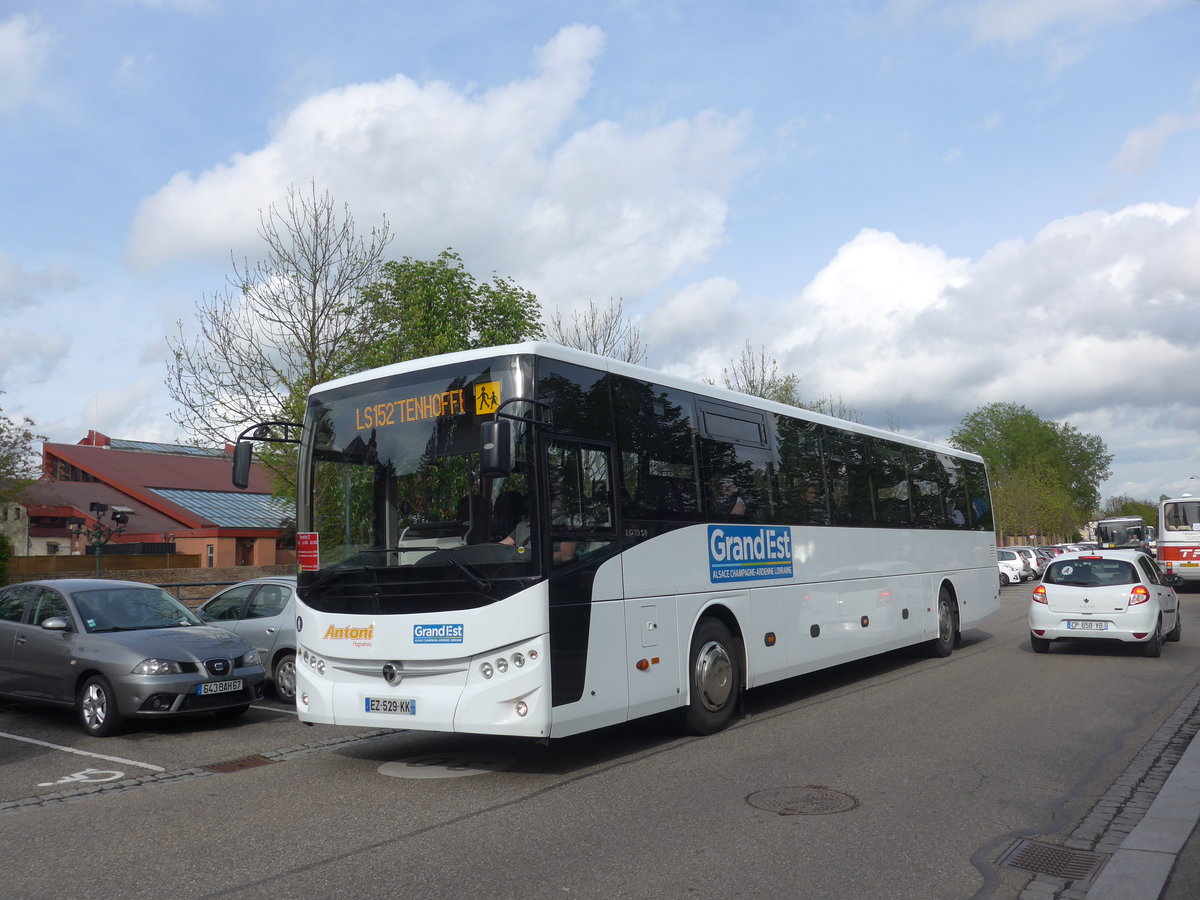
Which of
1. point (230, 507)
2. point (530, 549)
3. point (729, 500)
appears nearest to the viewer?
point (530, 549)

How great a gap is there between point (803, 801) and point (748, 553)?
3.90 meters

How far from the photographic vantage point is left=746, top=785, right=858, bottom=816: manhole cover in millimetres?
6723

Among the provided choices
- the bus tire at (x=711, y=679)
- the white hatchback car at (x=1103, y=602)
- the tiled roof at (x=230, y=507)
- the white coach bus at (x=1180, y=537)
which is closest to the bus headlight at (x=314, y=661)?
the bus tire at (x=711, y=679)

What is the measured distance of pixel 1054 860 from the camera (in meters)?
5.74

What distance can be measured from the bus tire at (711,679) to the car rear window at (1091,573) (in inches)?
317

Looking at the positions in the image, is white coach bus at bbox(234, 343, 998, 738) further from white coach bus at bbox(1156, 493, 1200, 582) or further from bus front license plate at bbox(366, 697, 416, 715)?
white coach bus at bbox(1156, 493, 1200, 582)

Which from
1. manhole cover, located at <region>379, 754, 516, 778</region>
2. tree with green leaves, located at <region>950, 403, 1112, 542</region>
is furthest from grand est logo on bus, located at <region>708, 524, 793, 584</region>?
tree with green leaves, located at <region>950, 403, 1112, 542</region>

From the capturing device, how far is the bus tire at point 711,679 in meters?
9.48

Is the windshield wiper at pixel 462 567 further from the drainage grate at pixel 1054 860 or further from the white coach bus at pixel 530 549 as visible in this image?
the drainage grate at pixel 1054 860

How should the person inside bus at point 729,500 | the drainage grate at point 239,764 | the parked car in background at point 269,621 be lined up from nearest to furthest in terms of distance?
the drainage grate at point 239,764
the person inside bus at point 729,500
the parked car in background at point 269,621

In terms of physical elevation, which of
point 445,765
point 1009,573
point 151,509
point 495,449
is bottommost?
point 445,765

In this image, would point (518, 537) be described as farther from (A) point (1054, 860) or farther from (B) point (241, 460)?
(A) point (1054, 860)

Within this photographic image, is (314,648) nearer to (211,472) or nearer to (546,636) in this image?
(546,636)

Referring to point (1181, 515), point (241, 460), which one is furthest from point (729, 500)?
point (1181, 515)
